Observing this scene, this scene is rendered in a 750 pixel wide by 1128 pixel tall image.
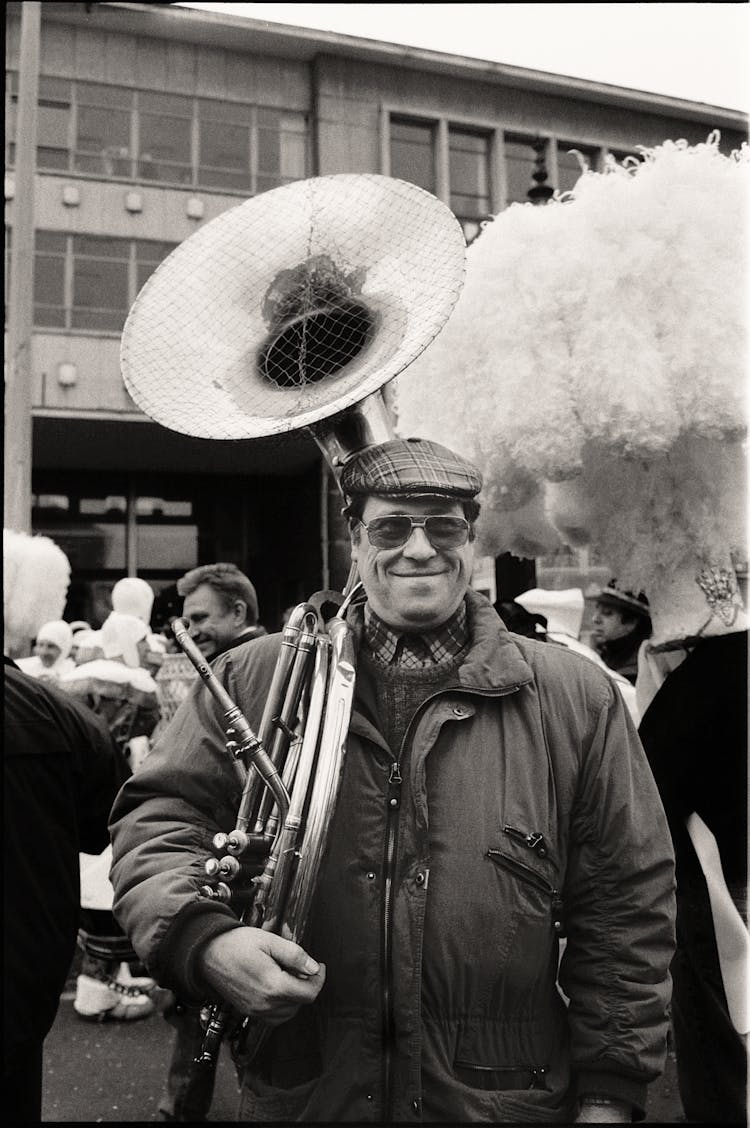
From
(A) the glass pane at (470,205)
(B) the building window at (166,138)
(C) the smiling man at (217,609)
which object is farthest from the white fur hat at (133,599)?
(A) the glass pane at (470,205)

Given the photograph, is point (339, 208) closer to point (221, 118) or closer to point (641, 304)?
point (641, 304)

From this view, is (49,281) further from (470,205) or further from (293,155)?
(470,205)

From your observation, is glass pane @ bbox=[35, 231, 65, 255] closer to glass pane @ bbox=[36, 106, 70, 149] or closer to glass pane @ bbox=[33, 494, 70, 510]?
glass pane @ bbox=[36, 106, 70, 149]

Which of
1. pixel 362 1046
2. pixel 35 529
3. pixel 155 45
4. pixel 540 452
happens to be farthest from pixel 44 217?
pixel 362 1046

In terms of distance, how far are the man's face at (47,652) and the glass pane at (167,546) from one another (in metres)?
14.5

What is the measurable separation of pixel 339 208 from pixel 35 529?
1848cm

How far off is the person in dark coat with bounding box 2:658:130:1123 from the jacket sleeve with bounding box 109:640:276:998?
0.37 meters

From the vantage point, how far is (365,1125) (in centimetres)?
180

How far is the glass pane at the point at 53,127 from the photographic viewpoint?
54.5 ft

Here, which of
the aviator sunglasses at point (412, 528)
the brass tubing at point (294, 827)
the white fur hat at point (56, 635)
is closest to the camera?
the brass tubing at point (294, 827)

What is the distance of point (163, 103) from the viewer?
55.9 ft

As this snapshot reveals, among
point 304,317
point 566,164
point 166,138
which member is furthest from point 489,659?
point 566,164

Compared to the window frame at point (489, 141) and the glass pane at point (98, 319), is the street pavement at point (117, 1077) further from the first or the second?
the window frame at point (489, 141)

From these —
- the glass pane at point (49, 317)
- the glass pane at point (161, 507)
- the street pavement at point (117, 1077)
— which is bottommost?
the street pavement at point (117, 1077)
